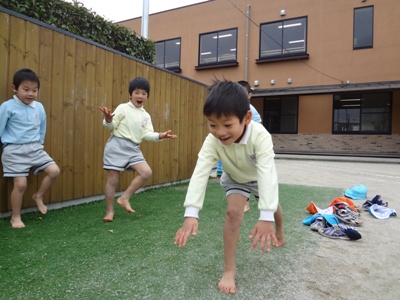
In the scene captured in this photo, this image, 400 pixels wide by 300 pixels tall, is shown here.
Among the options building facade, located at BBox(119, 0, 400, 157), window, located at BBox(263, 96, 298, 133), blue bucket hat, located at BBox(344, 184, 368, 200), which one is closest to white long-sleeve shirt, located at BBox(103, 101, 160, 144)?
blue bucket hat, located at BBox(344, 184, 368, 200)

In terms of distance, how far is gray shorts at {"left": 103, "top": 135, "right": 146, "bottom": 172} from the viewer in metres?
3.30

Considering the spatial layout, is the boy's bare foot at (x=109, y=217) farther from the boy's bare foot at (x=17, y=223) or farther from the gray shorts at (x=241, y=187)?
the gray shorts at (x=241, y=187)

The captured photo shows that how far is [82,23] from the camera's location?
462cm

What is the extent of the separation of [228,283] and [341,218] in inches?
83.2

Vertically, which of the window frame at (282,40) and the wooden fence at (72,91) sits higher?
the window frame at (282,40)

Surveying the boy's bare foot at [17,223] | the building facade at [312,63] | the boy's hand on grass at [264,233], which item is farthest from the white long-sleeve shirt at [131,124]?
the building facade at [312,63]

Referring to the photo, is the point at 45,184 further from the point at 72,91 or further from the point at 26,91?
the point at 72,91

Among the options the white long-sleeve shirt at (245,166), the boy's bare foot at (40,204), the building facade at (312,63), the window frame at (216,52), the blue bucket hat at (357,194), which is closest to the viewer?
the white long-sleeve shirt at (245,166)

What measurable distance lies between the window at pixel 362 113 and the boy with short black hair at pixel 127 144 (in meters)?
14.4

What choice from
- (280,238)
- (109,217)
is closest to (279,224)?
(280,238)

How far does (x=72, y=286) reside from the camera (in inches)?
69.5

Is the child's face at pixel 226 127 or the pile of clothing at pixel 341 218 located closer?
the child's face at pixel 226 127

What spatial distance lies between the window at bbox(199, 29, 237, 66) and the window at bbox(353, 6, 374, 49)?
6225 millimetres

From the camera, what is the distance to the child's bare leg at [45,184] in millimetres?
3123
